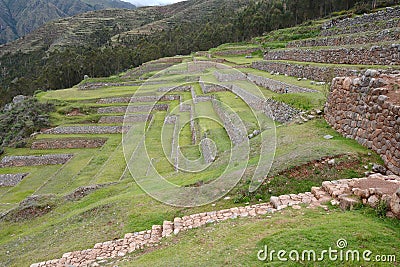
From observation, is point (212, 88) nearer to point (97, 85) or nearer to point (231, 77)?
point (231, 77)

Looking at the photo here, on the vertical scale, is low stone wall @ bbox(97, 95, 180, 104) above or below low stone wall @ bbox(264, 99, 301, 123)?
below

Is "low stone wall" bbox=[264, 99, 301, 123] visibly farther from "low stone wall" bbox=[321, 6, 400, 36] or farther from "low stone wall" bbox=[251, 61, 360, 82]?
"low stone wall" bbox=[321, 6, 400, 36]

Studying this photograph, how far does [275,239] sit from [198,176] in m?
5.60

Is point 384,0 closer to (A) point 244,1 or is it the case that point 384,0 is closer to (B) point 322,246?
(B) point 322,246

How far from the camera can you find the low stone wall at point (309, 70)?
46.1 feet

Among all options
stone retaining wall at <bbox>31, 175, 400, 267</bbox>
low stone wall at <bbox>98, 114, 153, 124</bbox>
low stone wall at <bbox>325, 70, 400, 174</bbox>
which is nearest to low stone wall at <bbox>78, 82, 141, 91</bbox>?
low stone wall at <bbox>98, 114, 153, 124</bbox>

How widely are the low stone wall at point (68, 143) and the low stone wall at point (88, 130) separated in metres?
1.87

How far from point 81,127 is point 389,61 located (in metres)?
25.9

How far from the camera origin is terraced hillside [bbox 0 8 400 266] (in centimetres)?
521

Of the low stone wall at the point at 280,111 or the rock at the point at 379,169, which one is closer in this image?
the rock at the point at 379,169
